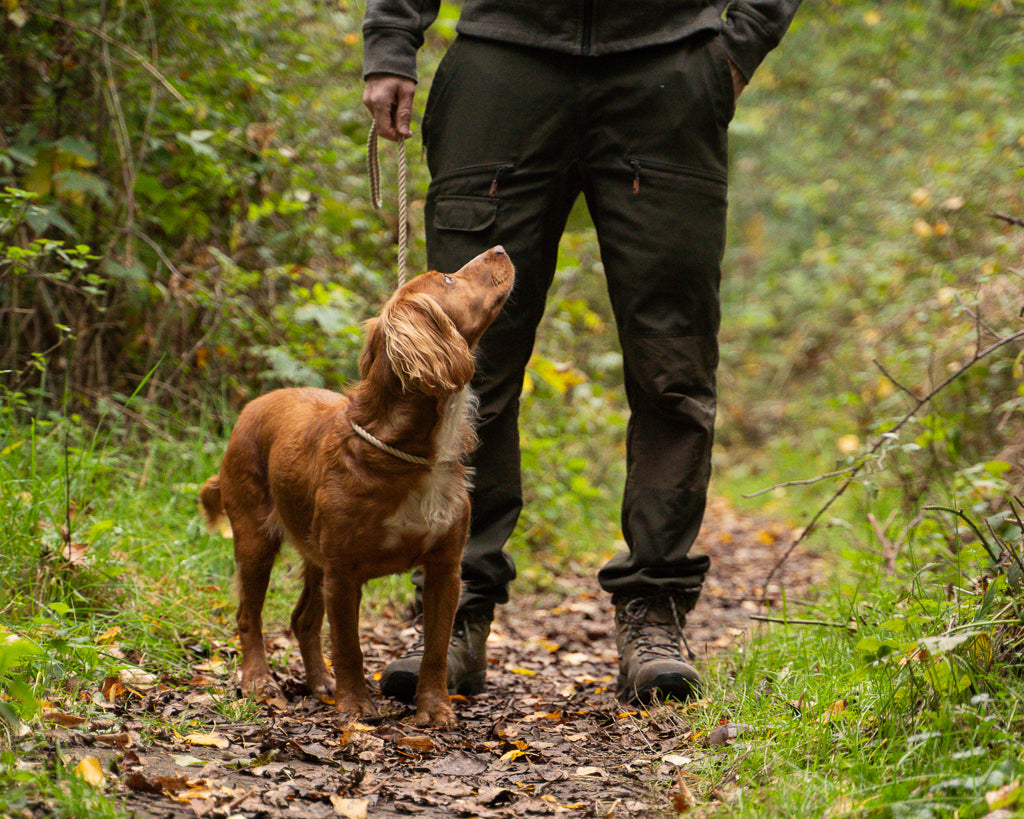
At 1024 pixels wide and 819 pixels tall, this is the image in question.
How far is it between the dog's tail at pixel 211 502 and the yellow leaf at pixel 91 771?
4.68 feet

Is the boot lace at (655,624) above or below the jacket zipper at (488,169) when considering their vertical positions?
below

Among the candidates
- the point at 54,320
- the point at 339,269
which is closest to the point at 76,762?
the point at 54,320

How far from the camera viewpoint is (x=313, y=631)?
Result: 3.20 m

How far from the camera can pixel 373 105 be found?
3.11m

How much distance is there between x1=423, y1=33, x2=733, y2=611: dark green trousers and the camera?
3025 mm

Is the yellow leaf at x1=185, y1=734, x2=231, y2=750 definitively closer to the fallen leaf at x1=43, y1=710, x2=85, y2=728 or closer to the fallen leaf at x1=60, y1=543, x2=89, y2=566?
the fallen leaf at x1=43, y1=710, x2=85, y2=728

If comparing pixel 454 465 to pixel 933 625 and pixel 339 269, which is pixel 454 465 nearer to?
pixel 933 625

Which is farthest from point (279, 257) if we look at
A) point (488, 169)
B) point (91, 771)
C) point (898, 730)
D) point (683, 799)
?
point (898, 730)

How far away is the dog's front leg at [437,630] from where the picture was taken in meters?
2.87

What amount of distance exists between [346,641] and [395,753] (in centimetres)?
40

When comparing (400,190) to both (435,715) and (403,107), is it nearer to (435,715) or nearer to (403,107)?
(403,107)

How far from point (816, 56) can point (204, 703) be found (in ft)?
33.2

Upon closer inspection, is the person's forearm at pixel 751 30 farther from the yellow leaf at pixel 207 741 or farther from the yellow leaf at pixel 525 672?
the yellow leaf at pixel 207 741

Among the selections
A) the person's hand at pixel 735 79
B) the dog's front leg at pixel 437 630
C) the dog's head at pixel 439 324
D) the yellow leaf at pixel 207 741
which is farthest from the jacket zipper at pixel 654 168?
the yellow leaf at pixel 207 741
